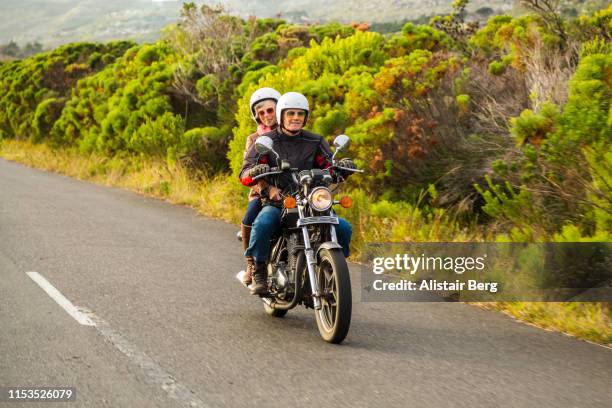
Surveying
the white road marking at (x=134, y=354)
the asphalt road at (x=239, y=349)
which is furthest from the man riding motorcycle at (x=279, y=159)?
the white road marking at (x=134, y=354)

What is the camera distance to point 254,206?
292 inches

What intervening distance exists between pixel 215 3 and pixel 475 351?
18.1 meters

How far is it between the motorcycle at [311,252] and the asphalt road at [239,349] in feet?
0.83

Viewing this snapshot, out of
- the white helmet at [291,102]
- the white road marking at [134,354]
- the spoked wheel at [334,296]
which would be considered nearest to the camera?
the white road marking at [134,354]

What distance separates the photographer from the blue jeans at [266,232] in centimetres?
697

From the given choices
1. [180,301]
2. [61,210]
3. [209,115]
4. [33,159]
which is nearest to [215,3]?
[209,115]

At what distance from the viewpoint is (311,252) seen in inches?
261

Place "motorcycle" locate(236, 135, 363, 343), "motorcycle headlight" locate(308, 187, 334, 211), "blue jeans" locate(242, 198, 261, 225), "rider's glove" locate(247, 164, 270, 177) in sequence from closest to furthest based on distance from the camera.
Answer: "motorcycle" locate(236, 135, 363, 343) < "motorcycle headlight" locate(308, 187, 334, 211) < "rider's glove" locate(247, 164, 270, 177) < "blue jeans" locate(242, 198, 261, 225)

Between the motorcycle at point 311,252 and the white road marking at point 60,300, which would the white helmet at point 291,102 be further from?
the white road marking at point 60,300

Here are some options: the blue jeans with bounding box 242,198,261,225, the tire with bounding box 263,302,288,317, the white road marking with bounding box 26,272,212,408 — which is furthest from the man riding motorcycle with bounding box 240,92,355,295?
the white road marking with bounding box 26,272,212,408

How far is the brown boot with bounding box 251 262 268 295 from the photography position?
23.9 ft

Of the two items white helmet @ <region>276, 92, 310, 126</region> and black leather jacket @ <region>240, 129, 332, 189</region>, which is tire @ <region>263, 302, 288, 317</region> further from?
white helmet @ <region>276, 92, 310, 126</region>

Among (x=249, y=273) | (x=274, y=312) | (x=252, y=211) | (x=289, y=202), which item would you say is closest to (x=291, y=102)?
(x=289, y=202)

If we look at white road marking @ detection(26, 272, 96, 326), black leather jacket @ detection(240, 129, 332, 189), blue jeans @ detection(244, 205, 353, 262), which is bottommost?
white road marking @ detection(26, 272, 96, 326)
